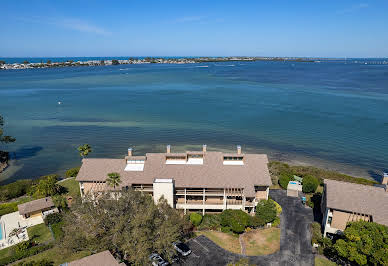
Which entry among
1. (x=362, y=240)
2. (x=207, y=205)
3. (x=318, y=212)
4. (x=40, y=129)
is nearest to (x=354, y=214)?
(x=362, y=240)

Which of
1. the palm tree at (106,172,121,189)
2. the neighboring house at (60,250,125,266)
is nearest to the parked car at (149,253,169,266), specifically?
the neighboring house at (60,250,125,266)

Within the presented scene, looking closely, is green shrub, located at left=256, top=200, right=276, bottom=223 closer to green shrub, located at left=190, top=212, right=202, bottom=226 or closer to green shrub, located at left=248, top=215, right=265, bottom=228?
green shrub, located at left=248, top=215, right=265, bottom=228

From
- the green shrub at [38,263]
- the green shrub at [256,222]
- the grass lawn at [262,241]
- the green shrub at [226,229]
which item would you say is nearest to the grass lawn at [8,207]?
the green shrub at [38,263]

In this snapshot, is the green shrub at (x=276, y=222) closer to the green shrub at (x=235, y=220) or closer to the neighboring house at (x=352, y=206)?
the green shrub at (x=235, y=220)

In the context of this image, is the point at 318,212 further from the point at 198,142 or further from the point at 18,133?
the point at 18,133

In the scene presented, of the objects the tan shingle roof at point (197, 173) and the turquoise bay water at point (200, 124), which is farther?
the turquoise bay water at point (200, 124)

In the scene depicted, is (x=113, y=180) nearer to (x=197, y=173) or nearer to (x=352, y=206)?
(x=197, y=173)

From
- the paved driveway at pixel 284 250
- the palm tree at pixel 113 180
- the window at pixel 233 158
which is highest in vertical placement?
the window at pixel 233 158
